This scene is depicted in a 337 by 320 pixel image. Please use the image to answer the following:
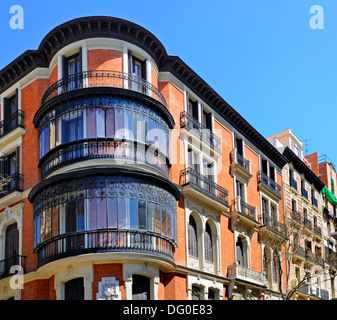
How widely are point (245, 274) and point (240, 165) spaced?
711 cm

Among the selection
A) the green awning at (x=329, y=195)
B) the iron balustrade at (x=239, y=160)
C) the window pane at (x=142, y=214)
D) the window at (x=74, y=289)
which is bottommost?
the window at (x=74, y=289)

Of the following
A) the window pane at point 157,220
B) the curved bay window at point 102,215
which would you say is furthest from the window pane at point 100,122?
the window pane at point 157,220

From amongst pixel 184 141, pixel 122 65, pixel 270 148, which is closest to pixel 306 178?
pixel 270 148

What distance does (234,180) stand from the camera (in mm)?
35531

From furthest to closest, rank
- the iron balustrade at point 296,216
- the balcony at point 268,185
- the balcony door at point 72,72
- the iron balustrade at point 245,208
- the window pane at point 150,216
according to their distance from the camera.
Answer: the balcony at point 268,185, the iron balustrade at point 296,216, the iron balustrade at point 245,208, the balcony door at point 72,72, the window pane at point 150,216

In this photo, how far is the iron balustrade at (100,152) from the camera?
25781 mm

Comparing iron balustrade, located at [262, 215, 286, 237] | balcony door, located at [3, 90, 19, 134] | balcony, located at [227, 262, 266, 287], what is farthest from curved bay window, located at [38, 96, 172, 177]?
iron balustrade, located at [262, 215, 286, 237]

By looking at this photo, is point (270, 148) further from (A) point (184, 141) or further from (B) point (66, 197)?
(B) point (66, 197)

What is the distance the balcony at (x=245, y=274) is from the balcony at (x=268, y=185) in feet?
21.8

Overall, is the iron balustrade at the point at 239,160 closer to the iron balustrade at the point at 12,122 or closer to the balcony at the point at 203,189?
the balcony at the point at 203,189

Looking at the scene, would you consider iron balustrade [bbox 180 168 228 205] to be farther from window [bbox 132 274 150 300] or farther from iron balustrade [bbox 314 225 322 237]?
iron balustrade [bbox 314 225 322 237]
